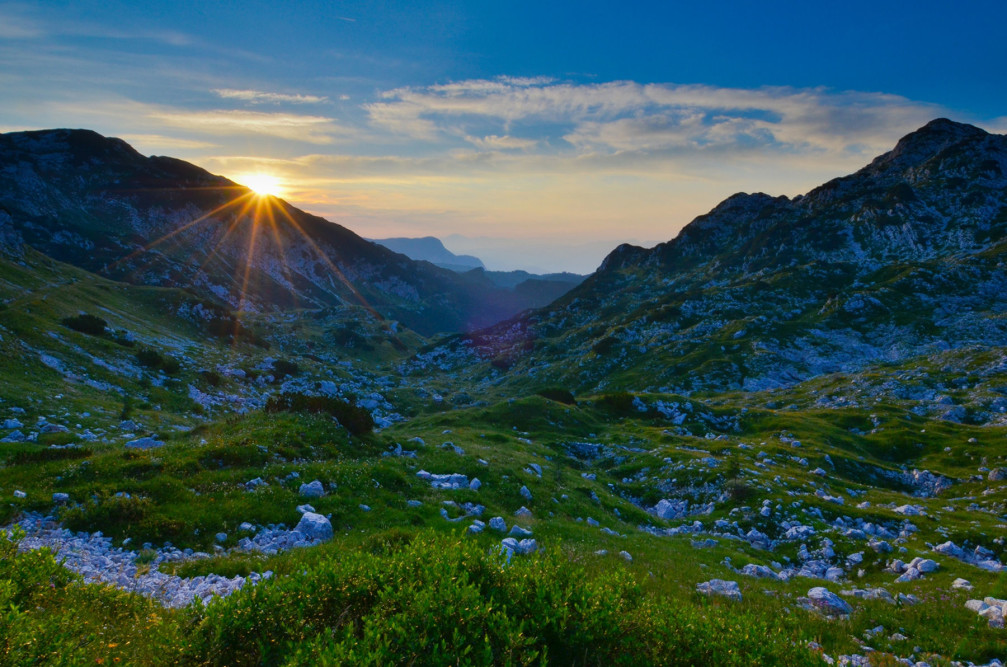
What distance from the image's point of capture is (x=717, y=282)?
14138 cm

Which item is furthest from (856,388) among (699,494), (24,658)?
(24,658)

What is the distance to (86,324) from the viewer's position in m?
42.7

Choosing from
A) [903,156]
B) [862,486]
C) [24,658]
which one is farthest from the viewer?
[903,156]

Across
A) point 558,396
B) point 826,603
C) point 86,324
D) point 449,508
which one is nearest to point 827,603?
point 826,603

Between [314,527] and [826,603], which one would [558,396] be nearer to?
[826,603]

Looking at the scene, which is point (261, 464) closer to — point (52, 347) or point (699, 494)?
point (699, 494)

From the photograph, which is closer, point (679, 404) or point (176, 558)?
point (176, 558)

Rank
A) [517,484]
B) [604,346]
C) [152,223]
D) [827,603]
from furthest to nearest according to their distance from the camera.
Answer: [152,223] → [604,346] → [517,484] → [827,603]

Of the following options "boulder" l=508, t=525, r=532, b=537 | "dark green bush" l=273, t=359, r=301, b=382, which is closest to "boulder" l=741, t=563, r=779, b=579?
"boulder" l=508, t=525, r=532, b=537

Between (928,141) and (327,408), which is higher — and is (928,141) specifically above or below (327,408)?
above

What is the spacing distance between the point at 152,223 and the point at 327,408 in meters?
161

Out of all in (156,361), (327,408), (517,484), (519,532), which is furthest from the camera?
(156,361)

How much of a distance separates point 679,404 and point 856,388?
30.5m

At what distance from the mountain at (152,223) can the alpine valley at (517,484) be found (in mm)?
5080
